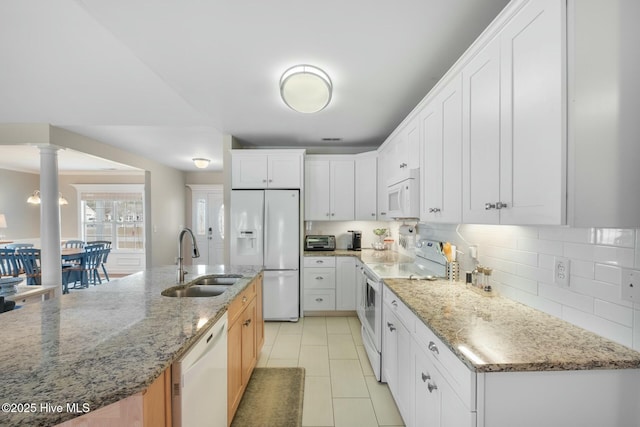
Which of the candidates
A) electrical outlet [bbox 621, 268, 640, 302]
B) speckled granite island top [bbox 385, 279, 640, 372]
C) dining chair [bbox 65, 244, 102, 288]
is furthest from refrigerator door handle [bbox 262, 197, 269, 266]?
dining chair [bbox 65, 244, 102, 288]

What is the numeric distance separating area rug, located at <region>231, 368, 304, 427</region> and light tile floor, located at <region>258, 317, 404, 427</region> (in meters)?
0.07

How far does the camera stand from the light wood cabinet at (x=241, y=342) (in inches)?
71.2

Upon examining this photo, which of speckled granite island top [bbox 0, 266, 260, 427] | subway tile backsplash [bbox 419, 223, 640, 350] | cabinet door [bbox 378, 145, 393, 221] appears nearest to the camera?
speckled granite island top [bbox 0, 266, 260, 427]

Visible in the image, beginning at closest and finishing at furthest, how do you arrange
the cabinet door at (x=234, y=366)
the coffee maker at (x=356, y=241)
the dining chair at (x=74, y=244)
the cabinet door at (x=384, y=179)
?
the cabinet door at (x=234, y=366), the cabinet door at (x=384, y=179), the coffee maker at (x=356, y=241), the dining chair at (x=74, y=244)

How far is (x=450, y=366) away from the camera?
1155mm

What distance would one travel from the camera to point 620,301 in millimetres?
1092

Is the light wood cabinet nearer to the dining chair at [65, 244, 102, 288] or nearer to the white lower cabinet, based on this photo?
the white lower cabinet

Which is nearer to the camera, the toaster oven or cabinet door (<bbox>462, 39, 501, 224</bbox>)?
cabinet door (<bbox>462, 39, 501, 224</bbox>)

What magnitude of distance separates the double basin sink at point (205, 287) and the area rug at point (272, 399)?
837 mm

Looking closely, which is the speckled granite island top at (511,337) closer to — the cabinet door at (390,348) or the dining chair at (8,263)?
the cabinet door at (390,348)

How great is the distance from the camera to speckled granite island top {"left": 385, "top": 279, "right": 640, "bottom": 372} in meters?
0.97

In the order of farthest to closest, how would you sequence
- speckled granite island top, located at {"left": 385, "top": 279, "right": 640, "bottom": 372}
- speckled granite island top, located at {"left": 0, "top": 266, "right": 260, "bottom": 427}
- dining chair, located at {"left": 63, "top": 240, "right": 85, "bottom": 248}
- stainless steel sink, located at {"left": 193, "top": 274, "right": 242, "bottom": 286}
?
1. dining chair, located at {"left": 63, "top": 240, "right": 85, "bottom": 248}
2. stainless steel sink, located at {"left": 193, "top": 274, "right": 242, "bottom": 286}
3. speckled granite island top, located at {"left": 385, "top": 279, "right": 640, "bottom": 372}
4. speckled granite island top, located at {"left": 0, "top": 266, "right": 260, "bottom": 427}

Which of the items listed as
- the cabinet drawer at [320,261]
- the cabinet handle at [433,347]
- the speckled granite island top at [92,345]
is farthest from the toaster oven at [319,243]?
the cabinet handle at [433,347]

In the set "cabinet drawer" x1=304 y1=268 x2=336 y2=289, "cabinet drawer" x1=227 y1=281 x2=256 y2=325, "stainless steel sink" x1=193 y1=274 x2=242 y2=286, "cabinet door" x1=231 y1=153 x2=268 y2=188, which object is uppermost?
"cabinet door" x1=231 y1=153 x2=268 y2=188
